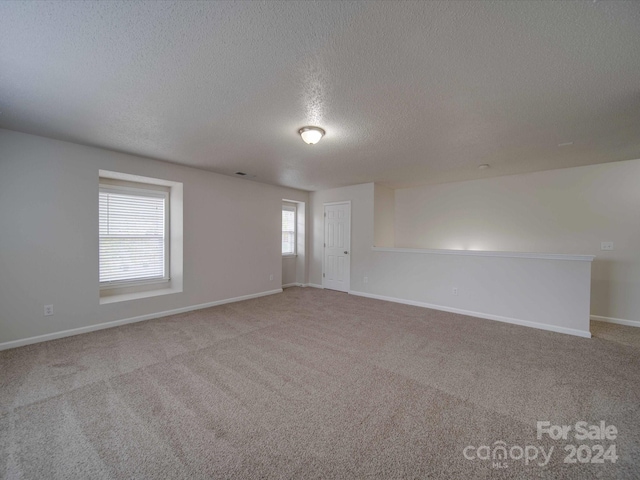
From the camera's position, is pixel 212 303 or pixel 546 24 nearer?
pixel 546 24

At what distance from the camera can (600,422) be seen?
1.86 m

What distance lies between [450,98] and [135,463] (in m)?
3.42

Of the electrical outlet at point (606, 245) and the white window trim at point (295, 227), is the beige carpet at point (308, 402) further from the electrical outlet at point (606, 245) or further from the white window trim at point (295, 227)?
the white window trim at point (295, 227)

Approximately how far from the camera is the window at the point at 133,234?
3.93 m

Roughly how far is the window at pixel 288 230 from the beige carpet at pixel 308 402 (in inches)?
135

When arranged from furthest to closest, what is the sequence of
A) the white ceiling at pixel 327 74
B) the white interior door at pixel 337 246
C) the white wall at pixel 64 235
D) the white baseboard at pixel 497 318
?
the white interior door at pixel 337 246 → the white baseboard at pixel 497 318 → the white wall at pixel 64 235 → the white ceiling at pixel 327 74

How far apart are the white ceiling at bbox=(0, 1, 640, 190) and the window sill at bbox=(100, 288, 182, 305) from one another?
219 cm

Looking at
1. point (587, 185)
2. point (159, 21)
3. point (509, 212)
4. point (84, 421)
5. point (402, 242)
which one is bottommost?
point (84, 421)

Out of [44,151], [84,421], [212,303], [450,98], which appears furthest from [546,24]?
[212,303]

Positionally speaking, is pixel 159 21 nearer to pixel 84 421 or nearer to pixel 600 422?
pixel 84 421

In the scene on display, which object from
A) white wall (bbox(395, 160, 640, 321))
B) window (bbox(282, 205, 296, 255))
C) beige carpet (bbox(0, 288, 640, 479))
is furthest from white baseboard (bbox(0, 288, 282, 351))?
white wall (bbox(395, 160, 640, 321))

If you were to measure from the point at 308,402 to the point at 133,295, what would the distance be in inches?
140

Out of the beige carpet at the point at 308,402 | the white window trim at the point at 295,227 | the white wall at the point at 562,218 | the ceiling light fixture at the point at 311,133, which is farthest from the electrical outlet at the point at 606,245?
the white window trim at the point at 295,227

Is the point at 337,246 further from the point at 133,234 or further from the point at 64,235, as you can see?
the point at 64,235
